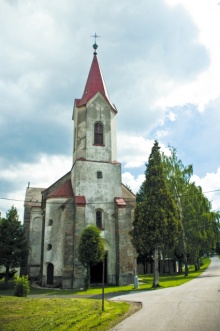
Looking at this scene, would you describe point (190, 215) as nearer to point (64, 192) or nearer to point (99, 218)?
point (99, 218)

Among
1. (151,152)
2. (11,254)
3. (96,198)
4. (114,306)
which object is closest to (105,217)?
(96,198)

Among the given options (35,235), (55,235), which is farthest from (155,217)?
(35,235)

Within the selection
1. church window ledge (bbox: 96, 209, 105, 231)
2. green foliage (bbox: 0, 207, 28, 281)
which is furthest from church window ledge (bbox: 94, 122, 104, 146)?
green foliage (bbox: 0, 207, 28, 281)

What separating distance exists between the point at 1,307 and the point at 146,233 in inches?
506

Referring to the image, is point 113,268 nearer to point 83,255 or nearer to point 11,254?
point 83,255

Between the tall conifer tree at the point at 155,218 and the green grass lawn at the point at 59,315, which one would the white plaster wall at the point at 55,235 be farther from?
the green grass lawn at the point at 59,315

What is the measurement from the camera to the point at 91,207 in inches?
1086

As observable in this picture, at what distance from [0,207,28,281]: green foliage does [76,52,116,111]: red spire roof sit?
1403 cm

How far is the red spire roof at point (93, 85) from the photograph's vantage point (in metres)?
31.7

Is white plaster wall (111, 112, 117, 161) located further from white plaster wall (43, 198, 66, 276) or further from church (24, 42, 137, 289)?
white plaster wall (43, 198, 66, 276)

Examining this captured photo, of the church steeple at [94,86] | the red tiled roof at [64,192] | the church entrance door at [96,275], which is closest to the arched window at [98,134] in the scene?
the church steeple at [94,86]

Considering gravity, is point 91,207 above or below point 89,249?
above

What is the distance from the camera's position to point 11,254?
27.6 metres

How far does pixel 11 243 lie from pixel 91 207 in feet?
28.1
